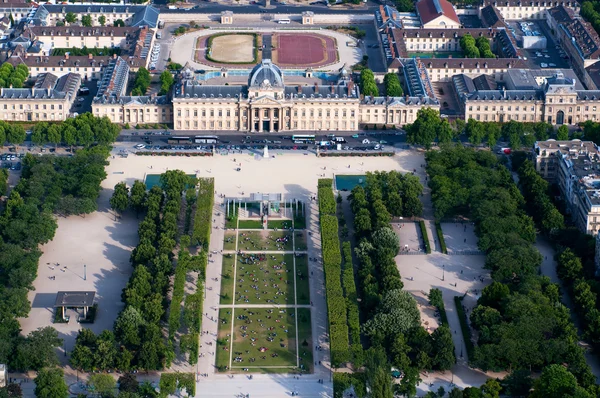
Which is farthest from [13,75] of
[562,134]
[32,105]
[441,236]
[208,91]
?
[562,134]

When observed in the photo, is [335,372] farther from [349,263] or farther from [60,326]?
[60,326]

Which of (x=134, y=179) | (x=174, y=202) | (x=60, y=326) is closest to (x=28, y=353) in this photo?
(x=60, y=326)

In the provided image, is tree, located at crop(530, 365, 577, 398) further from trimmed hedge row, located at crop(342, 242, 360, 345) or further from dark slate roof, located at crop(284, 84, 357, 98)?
dark slate roof, located at crop(284, 84, 357, 98)

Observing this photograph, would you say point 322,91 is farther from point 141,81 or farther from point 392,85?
point 141,81

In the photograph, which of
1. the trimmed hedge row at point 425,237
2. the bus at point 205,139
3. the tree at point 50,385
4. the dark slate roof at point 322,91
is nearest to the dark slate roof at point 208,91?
the bus at point 205,139

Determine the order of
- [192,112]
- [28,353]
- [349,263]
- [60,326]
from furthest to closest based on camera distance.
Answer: [192,112], [349,263], [60,326], [28,353]

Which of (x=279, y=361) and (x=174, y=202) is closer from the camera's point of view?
(x=279, y=361)

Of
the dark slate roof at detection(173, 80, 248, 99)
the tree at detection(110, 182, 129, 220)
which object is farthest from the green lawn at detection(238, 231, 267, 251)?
the dark slate roof at detection(173, 80, 248, 99)

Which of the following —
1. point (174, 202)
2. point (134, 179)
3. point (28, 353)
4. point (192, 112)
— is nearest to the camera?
point (28, 353)
